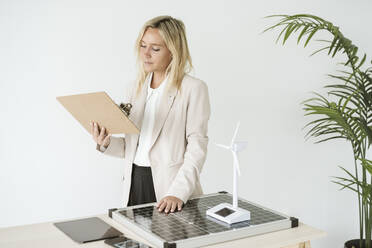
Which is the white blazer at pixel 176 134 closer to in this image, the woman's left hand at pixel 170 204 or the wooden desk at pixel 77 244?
the woman's left hand at pixel 170 204

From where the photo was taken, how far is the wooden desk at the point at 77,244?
6.84 feet

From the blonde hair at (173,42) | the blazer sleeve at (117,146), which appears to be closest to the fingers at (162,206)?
the blazer sleeve at (117,146)

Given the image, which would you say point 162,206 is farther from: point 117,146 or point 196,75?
point 196,75

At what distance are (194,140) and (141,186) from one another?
1.46 feet

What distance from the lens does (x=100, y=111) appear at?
2.47 m

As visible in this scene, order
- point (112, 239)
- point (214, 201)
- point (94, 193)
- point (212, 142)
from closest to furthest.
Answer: point (112, 239) < point (214, 201) < point (94, 193) < point (212, 142)

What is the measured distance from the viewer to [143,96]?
3.01 meters

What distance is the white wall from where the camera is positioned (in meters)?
3.76

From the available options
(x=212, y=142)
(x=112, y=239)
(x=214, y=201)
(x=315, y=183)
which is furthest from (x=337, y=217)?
(x=112, y=239)

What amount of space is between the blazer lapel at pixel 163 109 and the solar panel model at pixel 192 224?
0.50 m

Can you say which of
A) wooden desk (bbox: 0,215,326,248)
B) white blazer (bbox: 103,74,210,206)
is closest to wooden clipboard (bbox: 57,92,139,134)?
white blazer (bbox: 103,74,210,206)

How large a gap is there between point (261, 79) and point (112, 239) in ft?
9.60

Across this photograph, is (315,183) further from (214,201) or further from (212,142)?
(214,201)

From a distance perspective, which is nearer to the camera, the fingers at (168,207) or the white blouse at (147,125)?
the fingers at (168,207)
